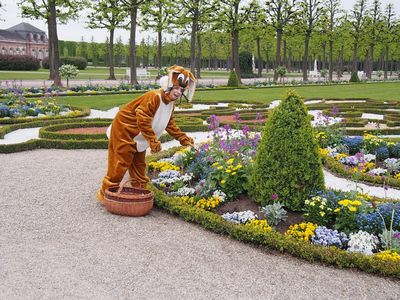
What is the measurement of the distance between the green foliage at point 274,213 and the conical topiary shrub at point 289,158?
6.1 inches

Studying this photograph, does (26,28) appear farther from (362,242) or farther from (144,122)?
(362,242)

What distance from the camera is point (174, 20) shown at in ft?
104

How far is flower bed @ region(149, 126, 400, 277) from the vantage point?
4203mm

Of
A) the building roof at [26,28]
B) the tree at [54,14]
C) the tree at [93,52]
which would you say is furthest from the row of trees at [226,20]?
the building roof at [26,28]

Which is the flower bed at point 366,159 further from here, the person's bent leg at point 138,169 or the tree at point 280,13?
the tree at point 280,13

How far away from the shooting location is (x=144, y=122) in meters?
5.25

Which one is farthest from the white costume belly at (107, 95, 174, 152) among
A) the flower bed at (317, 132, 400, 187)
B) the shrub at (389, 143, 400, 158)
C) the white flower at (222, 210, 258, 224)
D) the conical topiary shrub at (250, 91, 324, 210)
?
the shrub at (389, 143, 400, 158)

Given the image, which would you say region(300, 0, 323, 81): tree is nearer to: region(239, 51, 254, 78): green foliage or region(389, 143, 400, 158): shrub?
region(239, 51, 254, 78): green foliage

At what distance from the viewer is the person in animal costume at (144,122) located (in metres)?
5.31

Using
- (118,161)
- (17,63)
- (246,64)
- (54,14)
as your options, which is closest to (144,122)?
(118,161)

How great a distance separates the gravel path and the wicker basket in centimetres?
9

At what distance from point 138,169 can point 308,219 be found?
220 cm

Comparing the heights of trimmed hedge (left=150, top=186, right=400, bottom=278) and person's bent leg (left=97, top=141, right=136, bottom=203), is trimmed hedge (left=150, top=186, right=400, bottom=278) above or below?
below

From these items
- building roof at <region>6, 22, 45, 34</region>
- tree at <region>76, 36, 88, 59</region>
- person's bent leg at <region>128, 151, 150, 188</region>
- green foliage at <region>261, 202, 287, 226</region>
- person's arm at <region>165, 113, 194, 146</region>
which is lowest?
green foliage at <region>261, 202, 287, 226</region>
